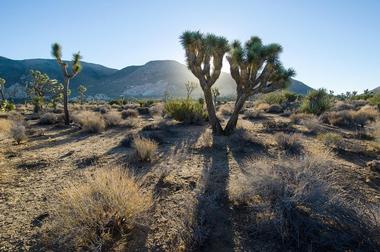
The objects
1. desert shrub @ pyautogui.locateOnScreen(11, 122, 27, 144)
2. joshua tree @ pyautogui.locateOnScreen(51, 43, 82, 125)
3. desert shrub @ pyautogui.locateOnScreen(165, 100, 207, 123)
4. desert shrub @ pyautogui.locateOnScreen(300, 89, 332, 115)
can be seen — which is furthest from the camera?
desert shrub @ pyautogui.locateOnScreen(300, 89, 332, 115)

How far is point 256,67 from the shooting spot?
461 inches

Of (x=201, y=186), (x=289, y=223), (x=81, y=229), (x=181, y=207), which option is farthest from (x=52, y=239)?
(x=289, y=223)

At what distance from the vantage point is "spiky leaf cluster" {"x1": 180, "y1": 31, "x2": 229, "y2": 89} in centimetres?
1146

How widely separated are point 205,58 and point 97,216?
9.45 metres

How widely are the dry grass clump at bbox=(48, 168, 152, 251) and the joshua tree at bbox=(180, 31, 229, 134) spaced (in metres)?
8.22

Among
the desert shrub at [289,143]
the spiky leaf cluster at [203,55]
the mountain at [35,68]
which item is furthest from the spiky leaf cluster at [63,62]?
the mountain at [35,68]

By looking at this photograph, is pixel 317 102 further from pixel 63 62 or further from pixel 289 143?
pixel 63 62

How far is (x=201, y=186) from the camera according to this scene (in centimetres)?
583

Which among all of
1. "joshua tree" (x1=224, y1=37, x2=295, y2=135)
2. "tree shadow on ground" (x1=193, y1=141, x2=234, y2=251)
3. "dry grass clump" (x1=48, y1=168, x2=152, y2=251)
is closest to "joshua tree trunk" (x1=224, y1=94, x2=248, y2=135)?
"joshua tree" (x1=224, y1=37, x2=295, y2=135)

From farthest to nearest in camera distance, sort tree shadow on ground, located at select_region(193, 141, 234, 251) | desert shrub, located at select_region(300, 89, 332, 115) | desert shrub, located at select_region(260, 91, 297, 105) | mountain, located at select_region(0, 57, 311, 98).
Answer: mountain, located at select_region(0, 57, 311, 98) → desert shrub, located at select_region(260, 91, 297, 105) → desert shrub, located at select_region(300, 89, 332, 115) → tree shadow on ground, located at select_region(193, 141, 234, 251)

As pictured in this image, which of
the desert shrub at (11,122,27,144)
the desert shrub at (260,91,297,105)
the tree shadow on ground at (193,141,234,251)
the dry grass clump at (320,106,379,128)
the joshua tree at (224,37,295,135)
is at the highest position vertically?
the joshua tree at (224,37,295,135)

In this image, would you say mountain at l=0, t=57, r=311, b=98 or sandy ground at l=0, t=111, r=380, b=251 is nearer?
sandy ground at l=0, t=111, r=380, b=251

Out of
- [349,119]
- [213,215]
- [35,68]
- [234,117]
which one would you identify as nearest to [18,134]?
[234,117]

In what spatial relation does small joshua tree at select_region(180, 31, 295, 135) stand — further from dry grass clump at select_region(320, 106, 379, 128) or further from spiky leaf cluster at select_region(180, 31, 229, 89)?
dry grass clump at select_region(320, 106, 379, 128)
